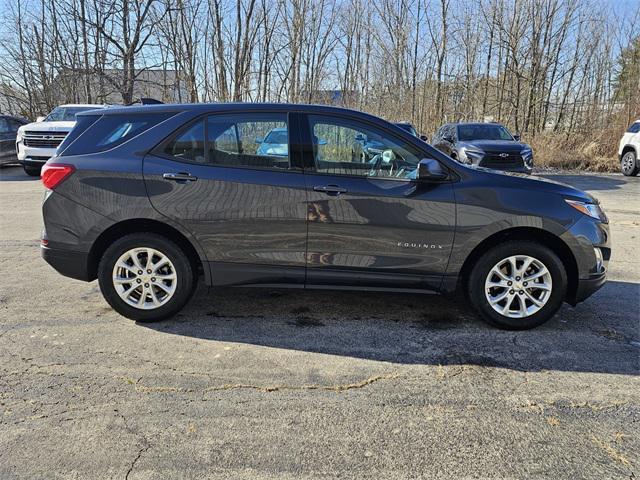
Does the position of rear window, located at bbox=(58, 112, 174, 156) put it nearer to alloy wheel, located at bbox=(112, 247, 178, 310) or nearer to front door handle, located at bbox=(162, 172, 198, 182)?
front door handle, located at bbox=(162, 172, 198, 182)

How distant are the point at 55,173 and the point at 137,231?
0.80m

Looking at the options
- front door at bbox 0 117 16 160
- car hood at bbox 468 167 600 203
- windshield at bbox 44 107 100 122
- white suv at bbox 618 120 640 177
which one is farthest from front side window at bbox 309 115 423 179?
front door at bbox 0 117 16 160

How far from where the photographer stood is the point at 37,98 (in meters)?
22.6

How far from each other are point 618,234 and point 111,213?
25.4 ft

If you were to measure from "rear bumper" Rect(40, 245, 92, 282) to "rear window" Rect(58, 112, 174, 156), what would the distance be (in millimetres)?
827

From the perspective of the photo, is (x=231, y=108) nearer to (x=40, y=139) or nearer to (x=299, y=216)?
(x=299, y=216)

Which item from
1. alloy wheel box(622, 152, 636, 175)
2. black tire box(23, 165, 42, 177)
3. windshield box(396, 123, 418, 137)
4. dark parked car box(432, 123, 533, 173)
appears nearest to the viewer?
windshield box(396, 123, 418, 137)

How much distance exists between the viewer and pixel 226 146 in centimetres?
406

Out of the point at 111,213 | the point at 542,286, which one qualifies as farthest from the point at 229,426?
the point at 542,286

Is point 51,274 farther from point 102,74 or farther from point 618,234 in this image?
point 102,74

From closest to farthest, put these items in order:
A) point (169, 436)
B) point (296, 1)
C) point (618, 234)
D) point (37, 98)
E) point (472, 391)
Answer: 1. point (169, 436)
2. point (472, 391)
3. point (618, 234)
4. point (296, 1)
5. point (37, 98)

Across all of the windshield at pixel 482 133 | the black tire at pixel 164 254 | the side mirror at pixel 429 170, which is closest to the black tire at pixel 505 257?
the side mirror at pixel 429 170

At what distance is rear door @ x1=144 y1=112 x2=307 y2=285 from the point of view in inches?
157

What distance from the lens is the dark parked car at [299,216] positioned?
399 centimetres
